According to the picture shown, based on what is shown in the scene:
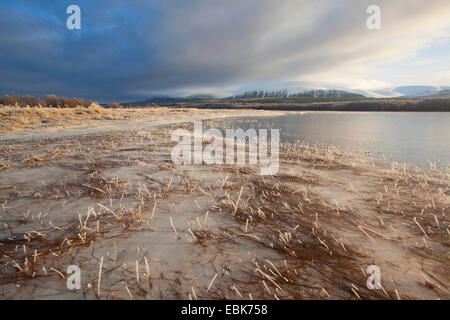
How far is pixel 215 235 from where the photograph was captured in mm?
2639

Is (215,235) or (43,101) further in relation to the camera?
(43,101)

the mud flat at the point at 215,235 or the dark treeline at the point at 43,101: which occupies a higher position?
the dark treeline at the point at 43,101

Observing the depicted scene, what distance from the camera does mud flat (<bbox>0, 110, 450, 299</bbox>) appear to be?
1.88 metres

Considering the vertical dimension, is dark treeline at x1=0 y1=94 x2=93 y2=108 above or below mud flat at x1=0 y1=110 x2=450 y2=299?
above

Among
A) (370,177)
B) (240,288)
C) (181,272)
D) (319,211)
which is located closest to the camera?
(240,288)

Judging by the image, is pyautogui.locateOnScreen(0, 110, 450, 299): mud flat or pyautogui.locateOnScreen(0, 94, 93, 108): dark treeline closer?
pyautogui.locateOnScreen(0, 110, 450, 299): mud flat

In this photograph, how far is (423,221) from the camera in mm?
3076

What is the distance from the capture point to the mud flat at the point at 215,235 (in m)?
1.88

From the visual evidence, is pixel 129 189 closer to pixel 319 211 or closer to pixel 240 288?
pixel 240 288

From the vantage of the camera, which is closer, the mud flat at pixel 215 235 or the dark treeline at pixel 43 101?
the mud flat at pixel 215 235

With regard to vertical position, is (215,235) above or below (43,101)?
below

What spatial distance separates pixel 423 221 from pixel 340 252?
179 cm
